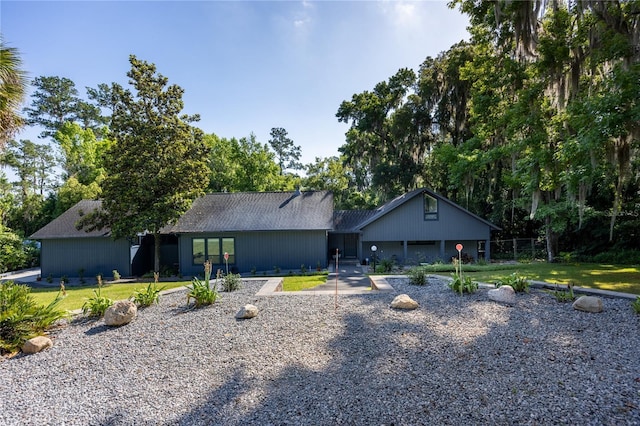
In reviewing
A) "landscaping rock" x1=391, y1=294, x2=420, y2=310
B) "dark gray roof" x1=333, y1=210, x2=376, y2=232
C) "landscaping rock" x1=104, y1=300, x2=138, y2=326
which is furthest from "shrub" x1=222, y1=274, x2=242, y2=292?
"dark gray roof" x1=333, y1=210, x2=376, y2=232

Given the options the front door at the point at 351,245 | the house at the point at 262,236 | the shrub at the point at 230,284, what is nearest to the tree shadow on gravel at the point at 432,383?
the shrub at the point at 230,284

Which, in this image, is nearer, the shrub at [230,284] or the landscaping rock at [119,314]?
the landscaping rock at [119,314]

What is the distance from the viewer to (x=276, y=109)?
18.0m

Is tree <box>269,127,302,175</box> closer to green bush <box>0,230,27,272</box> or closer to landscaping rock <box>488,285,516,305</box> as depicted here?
green bush <box>0,230,27,272</box>

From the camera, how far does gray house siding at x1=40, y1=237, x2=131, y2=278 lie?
49.4 feet

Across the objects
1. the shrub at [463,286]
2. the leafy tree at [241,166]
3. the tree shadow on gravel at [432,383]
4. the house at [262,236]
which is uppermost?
the leafy tree at [241,166]

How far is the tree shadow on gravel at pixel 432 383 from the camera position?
276 cm

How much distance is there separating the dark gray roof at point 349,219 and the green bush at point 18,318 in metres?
13.8

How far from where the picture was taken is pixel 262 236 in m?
15.0

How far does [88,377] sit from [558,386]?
540 cm

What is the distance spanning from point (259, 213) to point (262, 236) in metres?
1.59

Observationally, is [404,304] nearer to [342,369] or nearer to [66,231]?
[342,369]

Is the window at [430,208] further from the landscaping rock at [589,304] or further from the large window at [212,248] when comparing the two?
the landscaping rock at [589,304]

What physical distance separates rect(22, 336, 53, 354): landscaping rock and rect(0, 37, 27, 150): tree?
385cm
